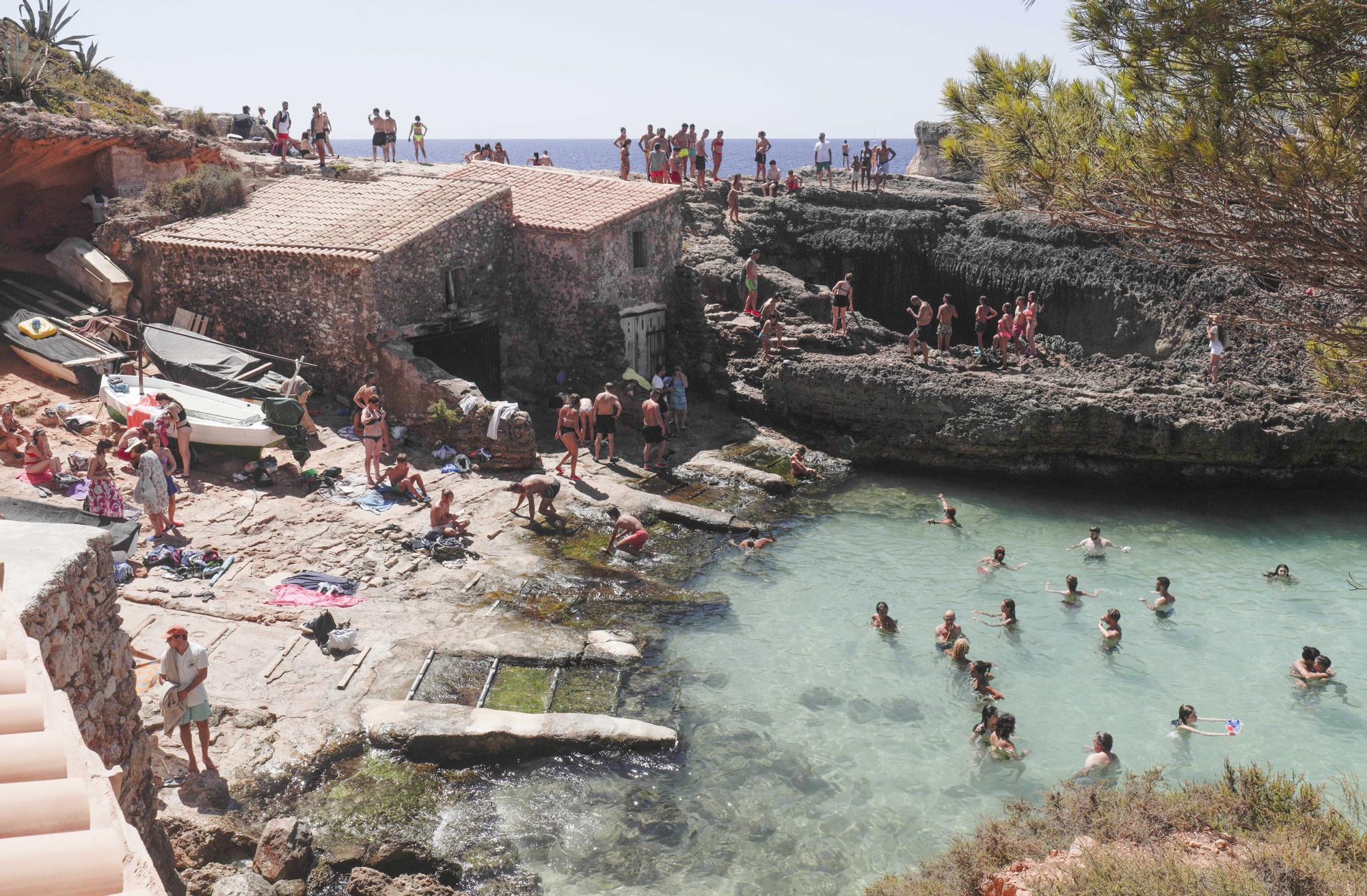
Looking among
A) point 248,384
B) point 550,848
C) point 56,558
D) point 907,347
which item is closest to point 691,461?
point 907,347

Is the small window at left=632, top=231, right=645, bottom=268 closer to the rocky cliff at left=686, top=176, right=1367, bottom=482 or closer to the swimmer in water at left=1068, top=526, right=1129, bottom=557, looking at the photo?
the rocky cliff at left=686, top=176, right=1367, bottom=482

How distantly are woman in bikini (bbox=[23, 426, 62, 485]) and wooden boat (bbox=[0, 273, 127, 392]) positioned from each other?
3.45 m

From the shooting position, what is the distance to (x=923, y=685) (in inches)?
524

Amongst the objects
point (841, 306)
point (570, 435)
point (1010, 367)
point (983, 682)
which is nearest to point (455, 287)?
point (570, 435)

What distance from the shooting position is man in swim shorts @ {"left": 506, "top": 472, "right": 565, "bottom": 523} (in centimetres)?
1661

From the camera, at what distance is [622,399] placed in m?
21.8

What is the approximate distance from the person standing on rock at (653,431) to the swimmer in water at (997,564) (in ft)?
21.3

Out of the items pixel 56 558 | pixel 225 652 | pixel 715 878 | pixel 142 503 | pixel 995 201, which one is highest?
pixel 995 201

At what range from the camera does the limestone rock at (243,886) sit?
8312 millimetres

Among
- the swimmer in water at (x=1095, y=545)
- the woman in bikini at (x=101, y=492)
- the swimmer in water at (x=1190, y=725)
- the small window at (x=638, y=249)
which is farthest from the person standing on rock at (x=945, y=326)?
the woman in bikini at (x=101, y=492)

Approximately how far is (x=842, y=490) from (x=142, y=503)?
1261 centimetres

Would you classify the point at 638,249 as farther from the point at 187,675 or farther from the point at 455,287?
the point at 187,675

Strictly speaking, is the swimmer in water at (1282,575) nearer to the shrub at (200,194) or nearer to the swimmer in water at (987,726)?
the swimmer in water at (987,726)

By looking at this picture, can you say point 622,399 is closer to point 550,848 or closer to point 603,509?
point 603,509
